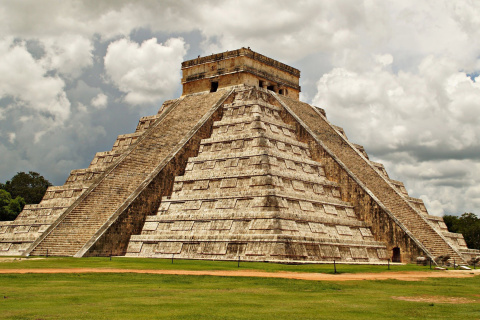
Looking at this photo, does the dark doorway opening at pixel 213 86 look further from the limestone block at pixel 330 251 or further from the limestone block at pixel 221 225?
the limestone block at pixel 330 251

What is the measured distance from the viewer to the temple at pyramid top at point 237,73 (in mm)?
33969

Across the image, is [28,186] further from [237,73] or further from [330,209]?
[330,209]

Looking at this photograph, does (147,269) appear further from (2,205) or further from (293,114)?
(2,205)

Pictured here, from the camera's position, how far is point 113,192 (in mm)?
25031

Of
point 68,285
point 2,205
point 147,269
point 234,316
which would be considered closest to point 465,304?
point 234,316

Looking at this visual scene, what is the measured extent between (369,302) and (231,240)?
10.2 meters

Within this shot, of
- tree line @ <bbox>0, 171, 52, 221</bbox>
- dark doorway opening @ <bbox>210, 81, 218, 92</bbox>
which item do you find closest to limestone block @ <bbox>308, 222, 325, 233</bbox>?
dark doorway opening @ <bbox>210, 81, 218, 92</bbox>

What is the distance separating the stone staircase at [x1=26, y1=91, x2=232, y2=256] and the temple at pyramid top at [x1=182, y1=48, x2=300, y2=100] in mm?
3616

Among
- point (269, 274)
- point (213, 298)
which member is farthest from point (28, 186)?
point (213, 298)

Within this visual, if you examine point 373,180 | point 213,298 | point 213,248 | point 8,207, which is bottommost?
point 213,298

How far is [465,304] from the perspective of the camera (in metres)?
11.0

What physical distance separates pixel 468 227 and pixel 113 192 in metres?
34.4

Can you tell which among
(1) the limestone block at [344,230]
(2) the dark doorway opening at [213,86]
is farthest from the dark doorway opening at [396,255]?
(2) the dark doorway opening at [213,86]

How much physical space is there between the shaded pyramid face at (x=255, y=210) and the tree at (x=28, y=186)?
30575 millimetres
